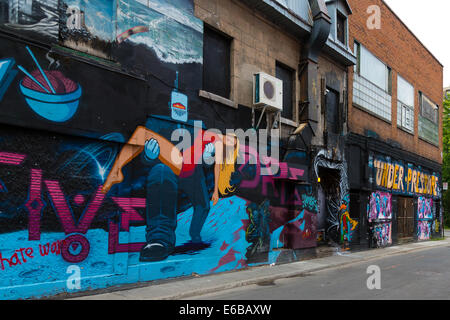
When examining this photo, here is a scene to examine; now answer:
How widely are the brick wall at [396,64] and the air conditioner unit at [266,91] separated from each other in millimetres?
6707

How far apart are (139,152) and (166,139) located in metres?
0.88

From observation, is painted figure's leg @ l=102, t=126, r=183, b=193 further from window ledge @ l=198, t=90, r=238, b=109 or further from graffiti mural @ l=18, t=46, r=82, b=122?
window ledge @ l=198, t=90, r=238, b=109

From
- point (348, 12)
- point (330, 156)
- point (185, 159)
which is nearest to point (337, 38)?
point (348, 12)

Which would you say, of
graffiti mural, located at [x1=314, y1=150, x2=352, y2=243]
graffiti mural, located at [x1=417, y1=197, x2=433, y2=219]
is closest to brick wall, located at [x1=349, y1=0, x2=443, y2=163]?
graffiti mural, located at [x1=314, y1=150, x2=352, y2=243]

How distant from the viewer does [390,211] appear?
2055 cm

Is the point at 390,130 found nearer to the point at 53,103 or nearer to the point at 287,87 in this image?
the point at 287,87

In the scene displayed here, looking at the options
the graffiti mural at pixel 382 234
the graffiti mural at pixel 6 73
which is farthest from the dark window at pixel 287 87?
the graffiti mural at pixel 6 73

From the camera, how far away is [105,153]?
315 inches

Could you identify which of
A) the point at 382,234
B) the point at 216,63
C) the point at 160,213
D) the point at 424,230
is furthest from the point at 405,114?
the point at 160,213

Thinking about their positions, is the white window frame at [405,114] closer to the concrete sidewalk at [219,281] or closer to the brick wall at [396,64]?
the brick wall at [396,64]

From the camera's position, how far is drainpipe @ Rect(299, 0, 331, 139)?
14133mm

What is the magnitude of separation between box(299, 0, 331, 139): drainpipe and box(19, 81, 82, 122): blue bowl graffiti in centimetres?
902

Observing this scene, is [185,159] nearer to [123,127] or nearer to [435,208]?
[123,127]

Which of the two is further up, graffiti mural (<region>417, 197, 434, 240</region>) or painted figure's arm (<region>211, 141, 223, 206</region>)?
painted figure's arm (<region>211, 141, 223, 206</region>)
